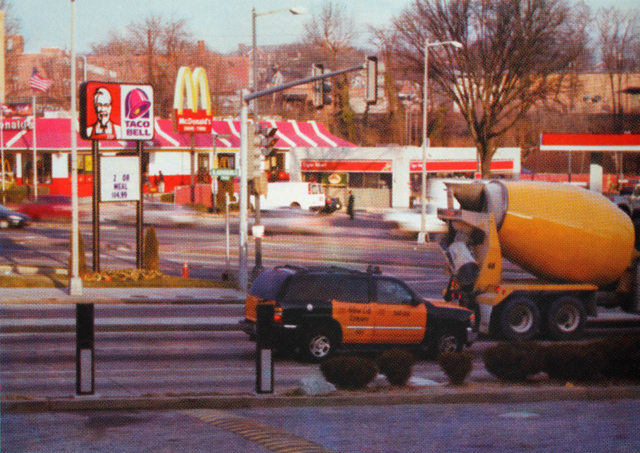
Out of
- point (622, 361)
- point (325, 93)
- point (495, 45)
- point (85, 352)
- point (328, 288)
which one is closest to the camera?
point (85, 352)

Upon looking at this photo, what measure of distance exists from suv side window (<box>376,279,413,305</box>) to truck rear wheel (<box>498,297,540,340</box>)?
3.16 m

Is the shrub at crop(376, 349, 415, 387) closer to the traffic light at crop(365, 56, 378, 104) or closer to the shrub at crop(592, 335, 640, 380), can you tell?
the shrub at crop(592, 335, 640, 380)

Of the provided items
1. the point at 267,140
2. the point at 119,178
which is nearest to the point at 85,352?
the point at 267,140

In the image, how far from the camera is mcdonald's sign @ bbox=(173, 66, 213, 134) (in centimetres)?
5212

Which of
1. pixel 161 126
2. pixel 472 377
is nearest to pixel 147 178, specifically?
pixel 161 126

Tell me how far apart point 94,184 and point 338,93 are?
184ft

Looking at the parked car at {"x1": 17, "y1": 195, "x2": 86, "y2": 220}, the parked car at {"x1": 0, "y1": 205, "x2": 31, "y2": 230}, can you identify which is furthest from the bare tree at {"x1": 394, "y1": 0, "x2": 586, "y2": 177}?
the parked car at {"x1": 0, "y1": 205, "x2": 31, "y2": 230}

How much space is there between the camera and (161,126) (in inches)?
2397

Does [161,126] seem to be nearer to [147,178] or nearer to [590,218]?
[147,178]

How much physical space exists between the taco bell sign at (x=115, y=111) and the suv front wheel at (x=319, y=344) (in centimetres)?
1360

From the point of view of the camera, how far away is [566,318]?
56.1 ft

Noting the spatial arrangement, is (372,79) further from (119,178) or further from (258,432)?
(258,432)

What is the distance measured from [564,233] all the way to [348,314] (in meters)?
5.99

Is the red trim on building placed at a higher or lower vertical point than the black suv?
higher
